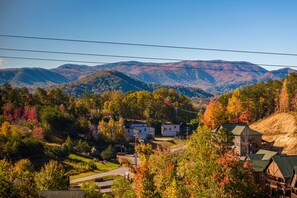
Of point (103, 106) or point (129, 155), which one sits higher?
point (103, 106)

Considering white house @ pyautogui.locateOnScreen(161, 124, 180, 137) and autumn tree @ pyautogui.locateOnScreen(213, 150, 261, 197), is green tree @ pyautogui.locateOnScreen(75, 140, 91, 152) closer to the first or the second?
white house @ pyautogui.locateOnScreen(161, 124, 180, 137)

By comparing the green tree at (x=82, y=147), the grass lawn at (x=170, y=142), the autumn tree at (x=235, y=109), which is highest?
the autumn tree at (x=235, y=109)

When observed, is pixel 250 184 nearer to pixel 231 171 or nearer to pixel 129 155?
pixel 231 171

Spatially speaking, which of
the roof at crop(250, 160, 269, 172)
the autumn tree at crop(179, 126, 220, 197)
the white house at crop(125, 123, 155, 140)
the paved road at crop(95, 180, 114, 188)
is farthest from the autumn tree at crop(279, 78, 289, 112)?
the autumn tree at crop(179, 126, 220, 197)

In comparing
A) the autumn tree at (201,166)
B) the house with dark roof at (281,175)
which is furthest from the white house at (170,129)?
the autumn tree at (201,166)

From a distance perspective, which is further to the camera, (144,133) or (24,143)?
(144,133)

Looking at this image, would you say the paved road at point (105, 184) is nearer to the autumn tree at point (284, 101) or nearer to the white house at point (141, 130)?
the white house at point (141, 130)

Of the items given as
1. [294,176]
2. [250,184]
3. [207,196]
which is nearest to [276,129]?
[294,176]
